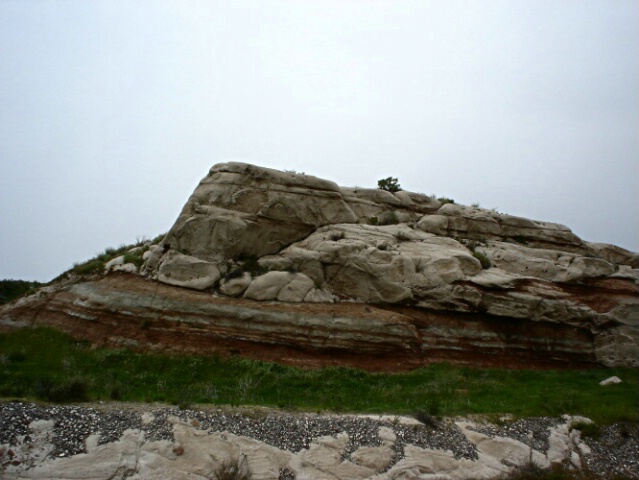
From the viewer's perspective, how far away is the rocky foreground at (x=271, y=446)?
33.4 feet

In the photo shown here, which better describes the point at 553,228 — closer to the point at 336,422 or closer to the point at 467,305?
the point at 467,305

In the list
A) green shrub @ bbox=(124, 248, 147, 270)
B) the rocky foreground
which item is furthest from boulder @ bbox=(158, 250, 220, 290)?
the rocky foreground

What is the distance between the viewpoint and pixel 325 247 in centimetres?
2047

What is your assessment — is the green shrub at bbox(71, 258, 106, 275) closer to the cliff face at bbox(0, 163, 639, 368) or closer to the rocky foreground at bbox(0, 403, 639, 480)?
the cliff face at bbox(0, 163, 639, 368)

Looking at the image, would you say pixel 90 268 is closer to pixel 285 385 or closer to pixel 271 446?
pixel 285 385

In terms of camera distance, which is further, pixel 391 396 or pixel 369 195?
pixel 369 195

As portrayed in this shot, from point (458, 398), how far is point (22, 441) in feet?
39.3

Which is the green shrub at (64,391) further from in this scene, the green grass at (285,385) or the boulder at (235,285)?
the boulder at (235,285)

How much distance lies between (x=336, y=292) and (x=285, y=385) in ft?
15.9

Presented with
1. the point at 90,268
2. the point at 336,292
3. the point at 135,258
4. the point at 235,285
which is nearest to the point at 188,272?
the point at 235,285

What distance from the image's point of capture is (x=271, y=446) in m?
11.3

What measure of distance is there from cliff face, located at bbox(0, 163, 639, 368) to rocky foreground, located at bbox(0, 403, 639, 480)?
5.58m

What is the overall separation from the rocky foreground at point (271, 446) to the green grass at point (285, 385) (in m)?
1.15

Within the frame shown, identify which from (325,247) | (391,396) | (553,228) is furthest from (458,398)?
(553,228)
